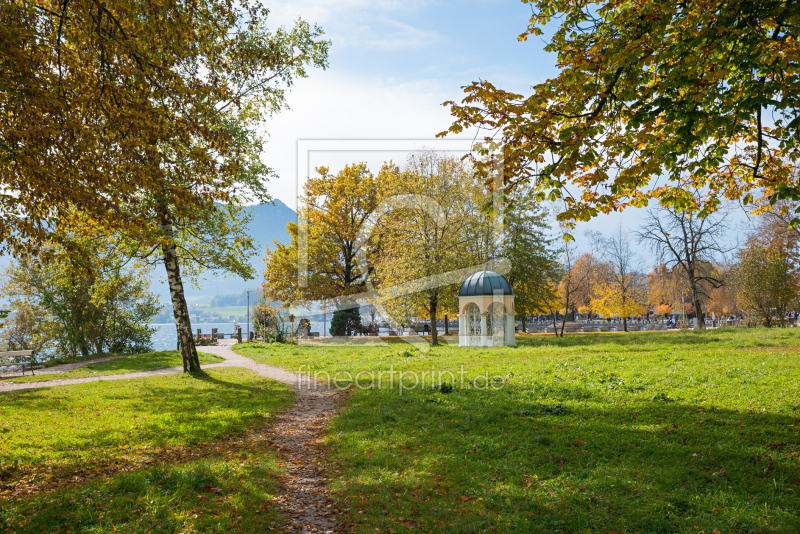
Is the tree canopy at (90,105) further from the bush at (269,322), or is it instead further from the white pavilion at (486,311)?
the bush at (269,322)

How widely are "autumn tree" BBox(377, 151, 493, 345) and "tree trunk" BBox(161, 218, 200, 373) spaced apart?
1105 centimetres

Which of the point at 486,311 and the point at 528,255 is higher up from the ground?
the point at 528,255

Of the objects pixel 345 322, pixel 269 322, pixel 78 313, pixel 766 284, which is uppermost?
pixel 766 284

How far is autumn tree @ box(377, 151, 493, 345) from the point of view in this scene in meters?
24.2

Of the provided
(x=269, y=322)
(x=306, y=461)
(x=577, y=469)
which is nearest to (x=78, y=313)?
(x=269, y=322)

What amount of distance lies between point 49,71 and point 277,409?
8.18 m

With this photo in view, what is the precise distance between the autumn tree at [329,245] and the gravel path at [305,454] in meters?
19.8

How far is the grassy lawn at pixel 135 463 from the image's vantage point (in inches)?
186

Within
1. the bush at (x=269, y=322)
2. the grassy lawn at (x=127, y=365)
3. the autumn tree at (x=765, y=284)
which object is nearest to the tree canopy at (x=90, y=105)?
the grassy lawn at (x=127, y=365)

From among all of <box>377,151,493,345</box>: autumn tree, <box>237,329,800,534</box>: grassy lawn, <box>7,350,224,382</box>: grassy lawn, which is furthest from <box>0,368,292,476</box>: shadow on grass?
<box>377,151,493,345</box>: autumn tree

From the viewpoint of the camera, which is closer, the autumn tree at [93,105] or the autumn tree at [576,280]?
the autumn tree at [93,105]

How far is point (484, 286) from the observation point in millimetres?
24297

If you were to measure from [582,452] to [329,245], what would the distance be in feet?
99.8

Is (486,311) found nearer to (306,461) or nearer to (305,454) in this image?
(305,454)
